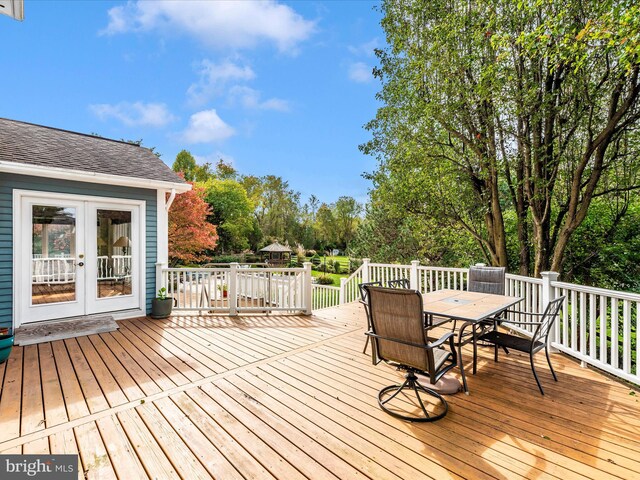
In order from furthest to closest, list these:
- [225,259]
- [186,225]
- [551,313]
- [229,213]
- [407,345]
→ 1. [229,213]
2. [225,259]
3. [186,225]
4. [551,313]
5. [407,345]

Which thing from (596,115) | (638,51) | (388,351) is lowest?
(388,351)

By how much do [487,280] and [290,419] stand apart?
3.61 m

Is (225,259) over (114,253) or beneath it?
beneath

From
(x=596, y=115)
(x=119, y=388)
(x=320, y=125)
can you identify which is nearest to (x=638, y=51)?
(x=596, y=115)

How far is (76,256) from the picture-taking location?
16.7 ft

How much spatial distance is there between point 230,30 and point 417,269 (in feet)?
26.6

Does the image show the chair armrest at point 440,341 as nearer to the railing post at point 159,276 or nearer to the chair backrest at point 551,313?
the chair backrest at point 551,313

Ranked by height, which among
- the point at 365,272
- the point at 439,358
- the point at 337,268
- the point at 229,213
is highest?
the point at 229,213

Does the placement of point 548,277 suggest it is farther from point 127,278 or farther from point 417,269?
point 127,278

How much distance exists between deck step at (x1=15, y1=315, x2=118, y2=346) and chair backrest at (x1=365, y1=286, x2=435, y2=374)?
450 cm

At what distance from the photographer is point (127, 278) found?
5.68m

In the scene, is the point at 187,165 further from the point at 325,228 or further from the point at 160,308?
the point at 160,308

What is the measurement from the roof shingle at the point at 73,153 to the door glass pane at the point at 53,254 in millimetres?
791

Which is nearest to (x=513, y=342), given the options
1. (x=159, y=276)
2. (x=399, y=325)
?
(x=399, y=325)
